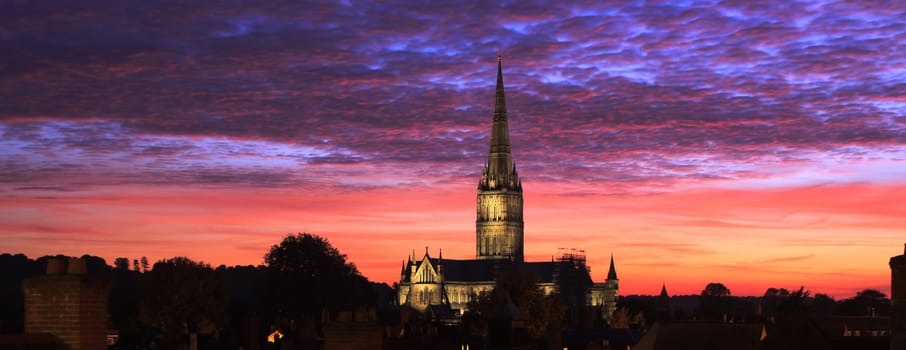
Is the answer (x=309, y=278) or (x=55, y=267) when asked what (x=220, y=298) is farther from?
(x=55, y=267)

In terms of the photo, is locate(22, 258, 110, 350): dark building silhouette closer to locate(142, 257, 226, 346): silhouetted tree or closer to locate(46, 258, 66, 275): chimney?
locate(46, 258, 66, 275): chimney

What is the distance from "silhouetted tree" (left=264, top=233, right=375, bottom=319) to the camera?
169500mm

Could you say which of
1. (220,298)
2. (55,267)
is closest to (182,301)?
(220,298)

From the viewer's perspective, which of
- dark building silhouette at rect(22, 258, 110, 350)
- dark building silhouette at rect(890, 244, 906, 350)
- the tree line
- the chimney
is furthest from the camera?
the tree line

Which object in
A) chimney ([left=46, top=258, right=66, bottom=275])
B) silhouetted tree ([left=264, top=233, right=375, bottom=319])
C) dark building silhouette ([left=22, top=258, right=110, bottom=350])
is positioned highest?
silhouetted tree ([left=264, top=233, right=375, bottom=319])

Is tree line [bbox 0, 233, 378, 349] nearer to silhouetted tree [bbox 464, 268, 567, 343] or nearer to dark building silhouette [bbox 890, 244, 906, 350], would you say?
silhouetted tree [bbox 464, 268, 567, 343]

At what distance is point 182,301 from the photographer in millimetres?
140250

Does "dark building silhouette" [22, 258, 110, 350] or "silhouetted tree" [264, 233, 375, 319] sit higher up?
"silhouetted tree" [264, 233, 375, 319]

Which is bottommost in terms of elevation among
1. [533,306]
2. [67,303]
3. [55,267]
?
[67,303]

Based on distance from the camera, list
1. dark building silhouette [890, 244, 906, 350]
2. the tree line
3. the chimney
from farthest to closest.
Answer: the tree line → dark building silhouette [890, 244, 906, 350] → the chimney

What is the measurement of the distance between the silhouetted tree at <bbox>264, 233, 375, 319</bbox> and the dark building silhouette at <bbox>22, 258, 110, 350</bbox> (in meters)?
143

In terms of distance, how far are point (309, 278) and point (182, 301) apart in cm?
3528

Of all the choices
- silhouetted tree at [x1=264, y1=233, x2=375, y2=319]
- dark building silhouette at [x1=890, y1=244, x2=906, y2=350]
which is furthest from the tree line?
dark building silhouette at [x1=890, y1=244, x2=906, y2=350]

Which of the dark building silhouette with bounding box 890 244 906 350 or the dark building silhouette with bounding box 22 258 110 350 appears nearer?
the dark building silhouette with bounding box 22 258 110 350
